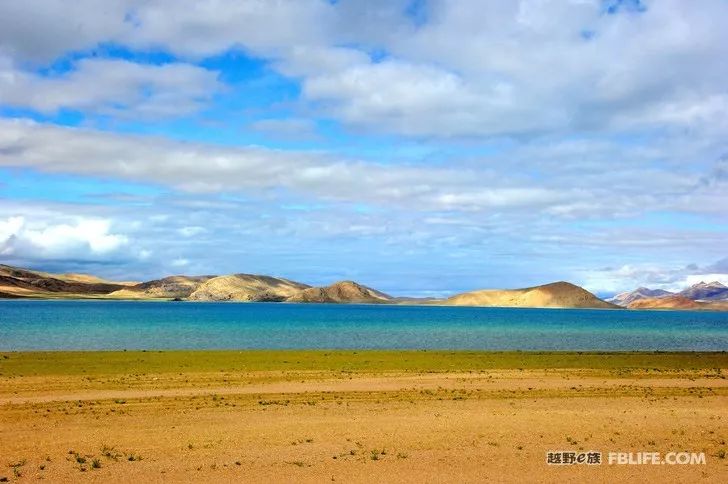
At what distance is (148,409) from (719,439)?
18768 mm

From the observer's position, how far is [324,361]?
42.6 metres

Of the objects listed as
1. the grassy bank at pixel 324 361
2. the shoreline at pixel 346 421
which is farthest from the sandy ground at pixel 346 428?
the grassy bank at pixel 324 361

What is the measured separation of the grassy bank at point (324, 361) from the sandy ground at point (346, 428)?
4.72 meters

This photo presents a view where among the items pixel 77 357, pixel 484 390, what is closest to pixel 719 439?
pixel 484 390

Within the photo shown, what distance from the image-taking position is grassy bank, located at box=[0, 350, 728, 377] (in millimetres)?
37531

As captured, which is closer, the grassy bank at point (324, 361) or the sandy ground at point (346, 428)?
the sandy ground at point (346, 428)

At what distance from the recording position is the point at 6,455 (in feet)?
54.8

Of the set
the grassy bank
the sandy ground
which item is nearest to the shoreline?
the sandy ground

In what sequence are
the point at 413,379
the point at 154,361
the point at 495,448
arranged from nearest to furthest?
the point at 495,448
the point at 413,379
the point at 154,361

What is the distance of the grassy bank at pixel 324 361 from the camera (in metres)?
37.5

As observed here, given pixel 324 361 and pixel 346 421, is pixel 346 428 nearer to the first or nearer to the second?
pixel 346 421

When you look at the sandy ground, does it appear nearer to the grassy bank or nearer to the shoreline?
the shoreline

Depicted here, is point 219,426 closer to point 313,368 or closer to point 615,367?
point 313,368

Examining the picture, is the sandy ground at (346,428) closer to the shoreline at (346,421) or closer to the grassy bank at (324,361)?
the shoreline at (346,421)
